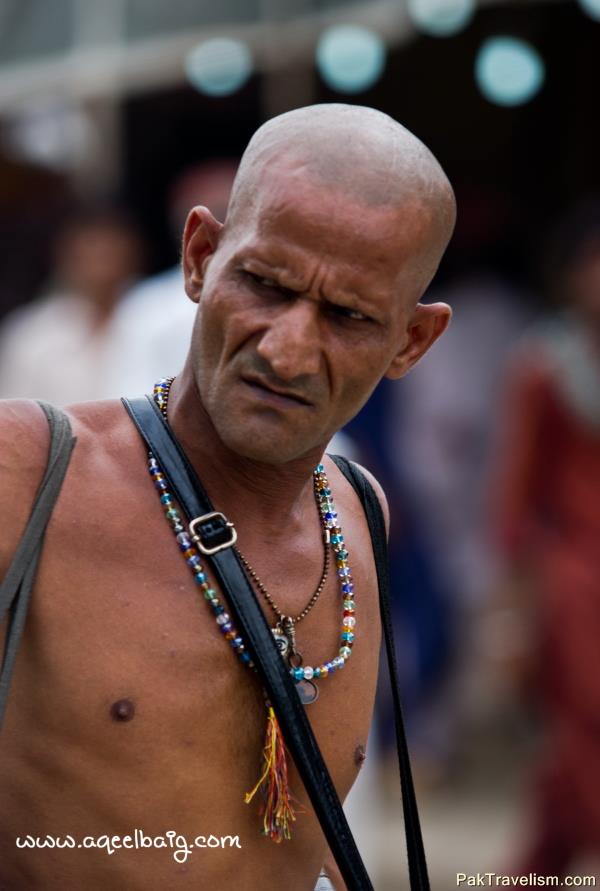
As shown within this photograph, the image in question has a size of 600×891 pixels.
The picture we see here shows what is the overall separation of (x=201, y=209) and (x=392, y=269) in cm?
34

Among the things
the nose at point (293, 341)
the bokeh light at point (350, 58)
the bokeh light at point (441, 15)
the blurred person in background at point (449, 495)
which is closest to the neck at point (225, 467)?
the nose at point (293, 341)

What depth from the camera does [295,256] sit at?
94.4 inches

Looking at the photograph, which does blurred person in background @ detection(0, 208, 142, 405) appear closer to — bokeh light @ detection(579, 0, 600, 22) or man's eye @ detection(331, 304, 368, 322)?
bokeh light @ detection(579, 0, 600, 22)

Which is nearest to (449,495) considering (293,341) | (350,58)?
(350,58)

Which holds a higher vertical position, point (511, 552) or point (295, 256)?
point (295, 256)

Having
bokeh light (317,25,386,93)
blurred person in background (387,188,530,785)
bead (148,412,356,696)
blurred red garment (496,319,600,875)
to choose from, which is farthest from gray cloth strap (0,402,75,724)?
bokeh light (317,25,386,93)

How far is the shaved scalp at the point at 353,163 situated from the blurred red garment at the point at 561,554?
295 cm

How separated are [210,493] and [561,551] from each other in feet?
10.1

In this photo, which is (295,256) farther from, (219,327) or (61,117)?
(61,117)

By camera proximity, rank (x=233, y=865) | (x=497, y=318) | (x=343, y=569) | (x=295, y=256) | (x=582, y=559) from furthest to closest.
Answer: (x=497, y=318)
(x=582, y=559)
(x=343, y=569)
(x=233, y=865)
(x=295, y=256)

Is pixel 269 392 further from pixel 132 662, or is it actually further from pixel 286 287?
pixel 132 662

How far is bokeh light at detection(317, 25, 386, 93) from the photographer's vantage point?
7281 millimetres

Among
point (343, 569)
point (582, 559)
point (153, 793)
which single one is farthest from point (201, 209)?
point (582, 559)

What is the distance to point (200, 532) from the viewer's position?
251cm
